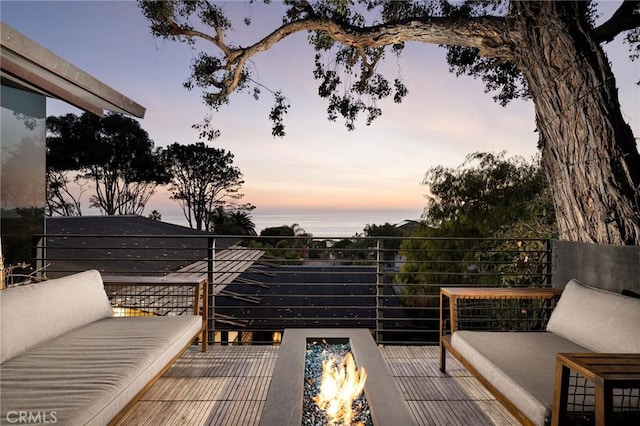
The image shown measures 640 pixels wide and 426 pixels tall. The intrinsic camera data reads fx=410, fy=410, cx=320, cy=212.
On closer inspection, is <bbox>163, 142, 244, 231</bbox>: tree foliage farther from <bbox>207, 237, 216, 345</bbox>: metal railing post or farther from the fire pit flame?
the fire pit flame

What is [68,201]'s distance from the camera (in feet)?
48.4

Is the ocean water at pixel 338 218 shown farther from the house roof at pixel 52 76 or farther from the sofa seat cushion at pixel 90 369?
the sofa seat cushion at pixel 90 369

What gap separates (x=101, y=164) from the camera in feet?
53.0

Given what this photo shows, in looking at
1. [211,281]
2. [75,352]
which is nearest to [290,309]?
[211,281]

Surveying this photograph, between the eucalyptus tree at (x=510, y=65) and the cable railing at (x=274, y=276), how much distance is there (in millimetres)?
820

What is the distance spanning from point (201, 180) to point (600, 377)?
1795 centimetres

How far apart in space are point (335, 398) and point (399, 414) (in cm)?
38

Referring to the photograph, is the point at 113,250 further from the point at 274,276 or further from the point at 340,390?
the point at 340,390

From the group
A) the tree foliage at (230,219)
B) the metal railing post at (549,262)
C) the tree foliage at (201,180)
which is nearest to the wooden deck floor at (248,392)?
the metal railing post at (549,262)

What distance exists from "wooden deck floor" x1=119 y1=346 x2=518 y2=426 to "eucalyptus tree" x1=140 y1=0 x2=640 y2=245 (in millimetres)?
1702

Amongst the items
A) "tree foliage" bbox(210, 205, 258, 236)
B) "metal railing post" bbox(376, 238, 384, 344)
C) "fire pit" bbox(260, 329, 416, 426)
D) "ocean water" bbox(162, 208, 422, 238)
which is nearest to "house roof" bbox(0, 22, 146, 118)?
"fire pit" bbox(260, 329, 416, 426)

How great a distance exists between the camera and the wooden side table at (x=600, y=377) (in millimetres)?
1614

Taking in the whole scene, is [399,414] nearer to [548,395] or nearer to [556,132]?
[548,395]

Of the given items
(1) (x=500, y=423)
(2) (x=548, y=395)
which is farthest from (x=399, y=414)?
(1) (x=500, y=423)
